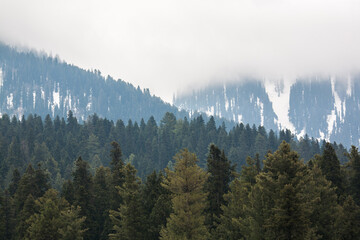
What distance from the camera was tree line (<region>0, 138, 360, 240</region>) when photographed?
102 ft

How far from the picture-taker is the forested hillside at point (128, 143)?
12288 cm

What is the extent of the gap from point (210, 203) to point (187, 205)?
6708 millimetres

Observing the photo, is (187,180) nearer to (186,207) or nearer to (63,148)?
(186,207)

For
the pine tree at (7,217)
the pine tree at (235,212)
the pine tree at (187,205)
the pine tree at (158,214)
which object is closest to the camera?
A: the pine tree at (187,205)

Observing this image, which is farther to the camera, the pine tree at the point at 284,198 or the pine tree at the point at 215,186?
the pine tree at the point at 215,186

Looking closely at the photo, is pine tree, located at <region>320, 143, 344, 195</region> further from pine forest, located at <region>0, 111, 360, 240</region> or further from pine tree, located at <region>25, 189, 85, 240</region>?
pine tree, located at <region>25, 189, 85, 240</region>

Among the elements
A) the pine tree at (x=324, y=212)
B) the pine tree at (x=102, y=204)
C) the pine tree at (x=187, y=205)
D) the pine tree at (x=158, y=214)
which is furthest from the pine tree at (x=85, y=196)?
the pine tree at (x=324, y=212)

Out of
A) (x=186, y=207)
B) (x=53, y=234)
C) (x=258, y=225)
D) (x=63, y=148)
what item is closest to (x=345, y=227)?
(x=258, y=225)

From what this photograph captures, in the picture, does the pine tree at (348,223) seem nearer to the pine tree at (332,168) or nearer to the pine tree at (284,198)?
the pine tree at (332,168)

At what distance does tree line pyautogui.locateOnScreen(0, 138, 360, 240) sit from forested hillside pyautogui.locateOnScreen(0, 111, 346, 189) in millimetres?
59128

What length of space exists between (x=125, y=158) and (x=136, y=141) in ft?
50.1

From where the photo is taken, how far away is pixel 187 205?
1580 inches

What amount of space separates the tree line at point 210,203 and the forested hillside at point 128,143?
2328 inches

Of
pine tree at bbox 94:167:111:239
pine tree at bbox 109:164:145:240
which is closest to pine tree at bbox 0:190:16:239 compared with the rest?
pine tree at bbox 94:167:111:239
